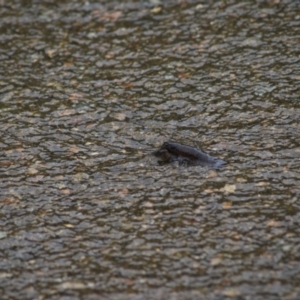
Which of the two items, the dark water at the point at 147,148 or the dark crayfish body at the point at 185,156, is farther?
the dark crayfish body at the point at 185,156

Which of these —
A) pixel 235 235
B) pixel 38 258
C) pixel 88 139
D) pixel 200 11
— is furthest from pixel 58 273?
pixel 200 11

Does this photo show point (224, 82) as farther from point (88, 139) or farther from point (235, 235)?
point (235, 235)

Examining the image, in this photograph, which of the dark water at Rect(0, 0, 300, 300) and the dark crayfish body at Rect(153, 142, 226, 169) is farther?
the dark crayfish body at Rect(153, 142, 226, 169)

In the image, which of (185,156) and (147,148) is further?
(147,148)
